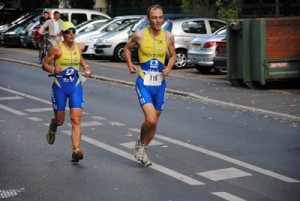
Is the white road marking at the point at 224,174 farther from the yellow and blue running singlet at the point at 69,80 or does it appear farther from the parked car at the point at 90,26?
the parked car at the point at 90,26

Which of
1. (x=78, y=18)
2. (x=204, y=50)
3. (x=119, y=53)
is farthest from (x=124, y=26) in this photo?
(x=78, y=18)

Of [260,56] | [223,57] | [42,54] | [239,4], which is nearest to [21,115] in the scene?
[260,56]

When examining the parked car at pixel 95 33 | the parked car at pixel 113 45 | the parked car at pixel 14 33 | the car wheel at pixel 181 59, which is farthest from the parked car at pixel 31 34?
the car wheel at pixel 181 59

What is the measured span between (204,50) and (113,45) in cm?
734

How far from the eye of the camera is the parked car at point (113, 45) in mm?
29203

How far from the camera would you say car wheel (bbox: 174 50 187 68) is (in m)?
25.8

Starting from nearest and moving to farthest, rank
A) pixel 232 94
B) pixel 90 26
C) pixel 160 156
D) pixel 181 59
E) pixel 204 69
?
pixel 160 156 < pixel 232 94 < pixel 204 69 < pixel 181 59 < pixel 90 26

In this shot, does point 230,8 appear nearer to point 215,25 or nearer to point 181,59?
point 215,25

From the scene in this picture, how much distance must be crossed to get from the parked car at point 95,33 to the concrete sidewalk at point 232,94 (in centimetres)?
666

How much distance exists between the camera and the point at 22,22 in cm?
4188

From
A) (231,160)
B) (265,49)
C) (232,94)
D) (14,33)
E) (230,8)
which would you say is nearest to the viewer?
(231,160)

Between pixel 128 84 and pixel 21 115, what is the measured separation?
6511 millimetres

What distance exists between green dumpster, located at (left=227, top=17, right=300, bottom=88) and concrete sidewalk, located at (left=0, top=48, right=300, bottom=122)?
0.36 meters

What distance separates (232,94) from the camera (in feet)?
57.3
